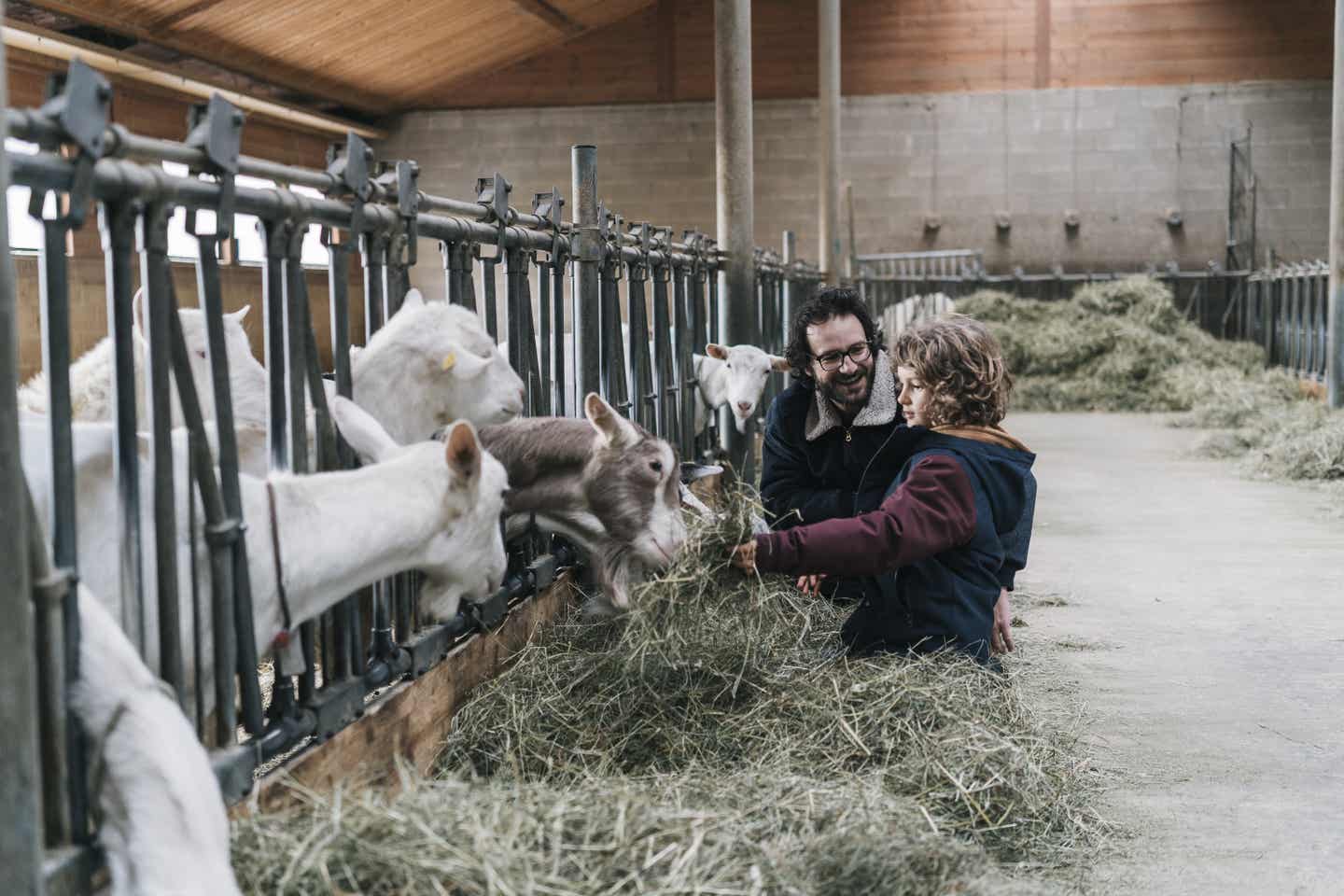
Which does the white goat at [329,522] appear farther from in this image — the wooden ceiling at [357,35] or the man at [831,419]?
the wooden ceiling at [357,35]

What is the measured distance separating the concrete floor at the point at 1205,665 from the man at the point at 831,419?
0.58m

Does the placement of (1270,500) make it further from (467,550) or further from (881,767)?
(467,550)

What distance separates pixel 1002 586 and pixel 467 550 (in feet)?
5.73

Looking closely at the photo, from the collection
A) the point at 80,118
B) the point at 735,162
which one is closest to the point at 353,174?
the point at 80,118

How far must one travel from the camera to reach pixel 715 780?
8.88 feet

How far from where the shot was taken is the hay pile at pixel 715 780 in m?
1.96

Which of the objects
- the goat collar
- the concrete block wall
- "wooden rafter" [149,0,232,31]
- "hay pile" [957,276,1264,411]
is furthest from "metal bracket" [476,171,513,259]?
the concrete block wall

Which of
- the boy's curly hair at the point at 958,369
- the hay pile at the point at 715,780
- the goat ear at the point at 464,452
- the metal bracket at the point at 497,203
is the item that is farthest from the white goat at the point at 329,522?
the boy's curly hair at the point at 958,369

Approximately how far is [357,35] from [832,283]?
595cm

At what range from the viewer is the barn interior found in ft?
8.27

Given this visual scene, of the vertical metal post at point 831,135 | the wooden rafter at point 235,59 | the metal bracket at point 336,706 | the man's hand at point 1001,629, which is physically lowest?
the man's hand at point 1001,629

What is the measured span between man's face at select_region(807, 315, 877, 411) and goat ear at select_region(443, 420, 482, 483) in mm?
1841

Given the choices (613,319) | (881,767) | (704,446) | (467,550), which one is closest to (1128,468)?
(704,446)

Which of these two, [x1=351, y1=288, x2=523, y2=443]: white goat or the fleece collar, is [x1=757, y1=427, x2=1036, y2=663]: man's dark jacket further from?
[x1=351, y1=288, x2=523, y2=443]: white goat
